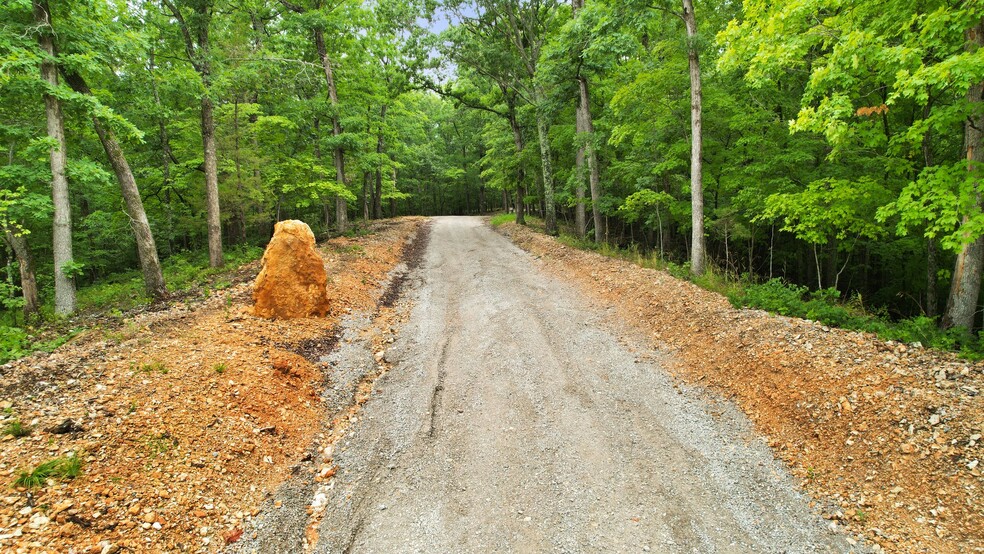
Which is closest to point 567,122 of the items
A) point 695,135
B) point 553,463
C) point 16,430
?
point 695,135

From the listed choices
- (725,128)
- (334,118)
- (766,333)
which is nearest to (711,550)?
(766,333)

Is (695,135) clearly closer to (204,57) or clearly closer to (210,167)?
(204,57)

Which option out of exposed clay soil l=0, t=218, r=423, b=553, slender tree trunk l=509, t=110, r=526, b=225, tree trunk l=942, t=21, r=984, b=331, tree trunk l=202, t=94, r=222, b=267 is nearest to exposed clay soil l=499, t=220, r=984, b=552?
tree trunk l=942, t=21, r=984, b=331

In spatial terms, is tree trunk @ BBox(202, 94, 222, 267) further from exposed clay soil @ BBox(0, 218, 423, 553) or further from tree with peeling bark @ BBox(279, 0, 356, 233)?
exposed clay soil @ BBox(0, 218, 423, 553)

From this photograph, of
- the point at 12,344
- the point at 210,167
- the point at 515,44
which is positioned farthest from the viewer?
the point at 515,44

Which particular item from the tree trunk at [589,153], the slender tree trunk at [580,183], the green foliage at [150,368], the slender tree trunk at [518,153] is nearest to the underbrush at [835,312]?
the tree trunk at [589,153]

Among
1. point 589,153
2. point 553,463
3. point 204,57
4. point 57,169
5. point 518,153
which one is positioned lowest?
point 553,463

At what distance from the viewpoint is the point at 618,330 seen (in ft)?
25.3

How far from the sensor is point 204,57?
11.5m

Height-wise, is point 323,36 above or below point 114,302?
above

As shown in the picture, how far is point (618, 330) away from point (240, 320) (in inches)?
281

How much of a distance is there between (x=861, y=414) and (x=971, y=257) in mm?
4106

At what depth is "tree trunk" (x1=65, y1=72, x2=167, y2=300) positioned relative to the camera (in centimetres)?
866

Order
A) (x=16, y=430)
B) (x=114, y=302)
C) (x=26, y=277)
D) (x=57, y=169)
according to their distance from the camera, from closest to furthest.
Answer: (x=16, y=430), (x=57, y=169), (x=26, y=277), (x=114, y=302)
